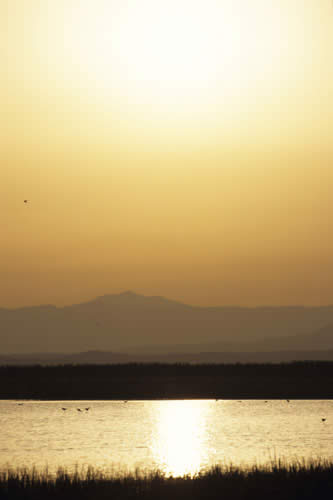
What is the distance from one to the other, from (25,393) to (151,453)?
64884 mm

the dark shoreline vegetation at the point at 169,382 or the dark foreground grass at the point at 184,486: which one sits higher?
the dark shoreline vegetation at the point at 169,382

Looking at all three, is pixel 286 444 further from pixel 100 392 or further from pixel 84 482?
pixel 100 392

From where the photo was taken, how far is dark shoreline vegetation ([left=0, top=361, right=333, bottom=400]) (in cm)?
11088

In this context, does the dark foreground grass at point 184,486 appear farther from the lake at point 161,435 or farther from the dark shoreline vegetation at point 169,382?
the dark shoreline vegetation at point 169,382

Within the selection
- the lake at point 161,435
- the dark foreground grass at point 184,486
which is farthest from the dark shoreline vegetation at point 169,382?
the dark foreground grass at point 184,486

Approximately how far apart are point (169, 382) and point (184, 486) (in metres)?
89.7

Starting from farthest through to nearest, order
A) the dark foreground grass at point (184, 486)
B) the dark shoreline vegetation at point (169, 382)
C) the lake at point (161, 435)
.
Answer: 1. the dark shoreline vegetation at point (169, 382)
2. the lake at point (161, 435)
3. the dark foreground grass at point (184, 486)

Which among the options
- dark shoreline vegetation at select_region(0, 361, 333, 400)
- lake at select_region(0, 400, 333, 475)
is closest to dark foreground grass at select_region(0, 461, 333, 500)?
lake at select_region(0, 400, 333, 475)

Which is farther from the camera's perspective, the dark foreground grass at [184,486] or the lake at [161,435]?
the lake at [161,435]

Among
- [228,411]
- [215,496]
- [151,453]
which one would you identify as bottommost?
[215,496]

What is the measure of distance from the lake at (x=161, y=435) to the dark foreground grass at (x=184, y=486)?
5.60 m

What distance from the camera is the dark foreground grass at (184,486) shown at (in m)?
A: 29.2

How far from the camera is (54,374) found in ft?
417

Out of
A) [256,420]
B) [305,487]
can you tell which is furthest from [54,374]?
[305,487]
